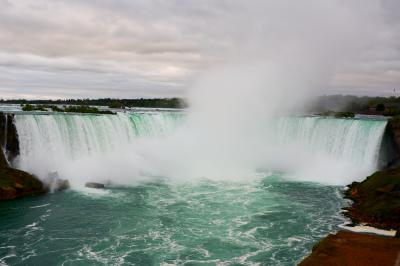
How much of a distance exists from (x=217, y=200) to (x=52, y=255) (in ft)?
31.3

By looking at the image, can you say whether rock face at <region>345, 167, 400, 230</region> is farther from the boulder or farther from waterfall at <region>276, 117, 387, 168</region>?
the boulder

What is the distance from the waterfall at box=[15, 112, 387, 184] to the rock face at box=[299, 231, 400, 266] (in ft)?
47.5

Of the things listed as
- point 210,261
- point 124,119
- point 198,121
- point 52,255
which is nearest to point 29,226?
point 52,255

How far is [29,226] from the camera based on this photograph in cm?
1614

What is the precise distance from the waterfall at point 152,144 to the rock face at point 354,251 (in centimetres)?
1449

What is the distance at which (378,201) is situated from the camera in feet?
60.9

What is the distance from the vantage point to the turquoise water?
43.7 feet

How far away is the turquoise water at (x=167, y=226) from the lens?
13.3m

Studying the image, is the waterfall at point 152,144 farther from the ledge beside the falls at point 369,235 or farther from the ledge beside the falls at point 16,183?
the ledge beside the falls at point 369,235

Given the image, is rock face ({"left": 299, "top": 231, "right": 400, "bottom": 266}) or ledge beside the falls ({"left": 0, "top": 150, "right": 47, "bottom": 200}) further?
ledge beside the falls ({"left": 0, "top": 150, "right": 47, "bottom": 200})

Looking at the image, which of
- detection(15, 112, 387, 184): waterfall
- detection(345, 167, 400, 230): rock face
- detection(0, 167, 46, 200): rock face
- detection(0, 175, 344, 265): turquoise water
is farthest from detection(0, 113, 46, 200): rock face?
detection(345, 167, 400, 230): rock face

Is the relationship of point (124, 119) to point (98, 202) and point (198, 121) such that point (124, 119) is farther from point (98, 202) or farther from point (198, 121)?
point (98, 202)

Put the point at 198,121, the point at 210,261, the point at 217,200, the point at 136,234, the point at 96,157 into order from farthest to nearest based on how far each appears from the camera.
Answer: the point at 198,121 < the point at 96,157 < the point at 217,200 < the point at 136,234 < the point at 210,261

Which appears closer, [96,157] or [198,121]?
[96,157]
